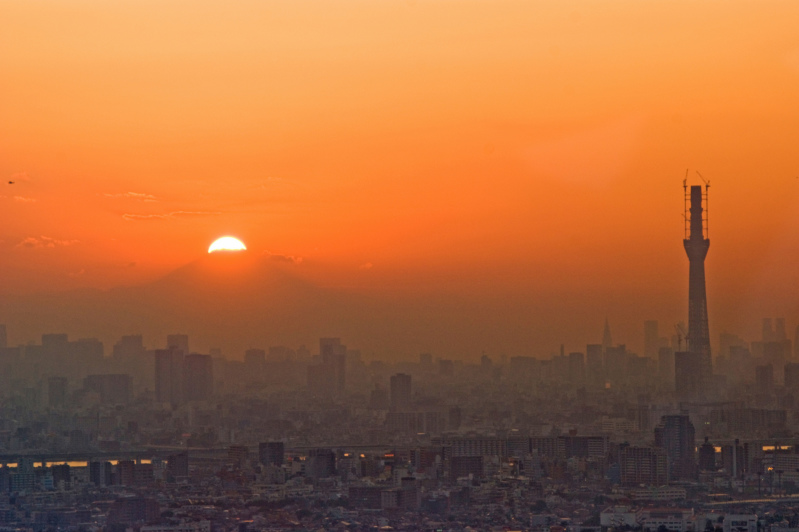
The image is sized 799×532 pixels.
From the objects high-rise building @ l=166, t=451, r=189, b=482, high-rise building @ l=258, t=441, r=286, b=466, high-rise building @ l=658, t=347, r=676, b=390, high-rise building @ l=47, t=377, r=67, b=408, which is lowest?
high-rise building @ l=166, t=451, r=189, b=482

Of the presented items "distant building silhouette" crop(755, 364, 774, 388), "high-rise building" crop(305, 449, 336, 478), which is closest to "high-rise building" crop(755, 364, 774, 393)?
"distant building silhouette" crop(755, 364, 774, 388)

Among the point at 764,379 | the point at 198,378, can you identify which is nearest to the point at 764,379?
the point at 764,379

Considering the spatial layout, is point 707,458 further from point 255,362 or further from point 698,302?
point 255,362

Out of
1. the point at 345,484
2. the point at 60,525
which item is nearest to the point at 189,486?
the point at 345,484

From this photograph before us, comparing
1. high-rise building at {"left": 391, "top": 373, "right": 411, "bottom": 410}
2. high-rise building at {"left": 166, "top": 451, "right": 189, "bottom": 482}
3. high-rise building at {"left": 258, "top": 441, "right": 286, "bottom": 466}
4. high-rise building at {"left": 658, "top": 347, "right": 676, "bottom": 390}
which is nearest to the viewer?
high-rise building at {"left": 166, "top": 451, "right": 189, "bottom": 482}

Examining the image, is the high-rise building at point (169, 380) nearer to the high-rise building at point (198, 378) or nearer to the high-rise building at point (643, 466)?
the high-rise building at point (198, 378)

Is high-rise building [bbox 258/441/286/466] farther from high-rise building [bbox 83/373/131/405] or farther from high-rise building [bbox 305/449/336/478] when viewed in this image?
high-rise building [bbox 83/373/131/405]
